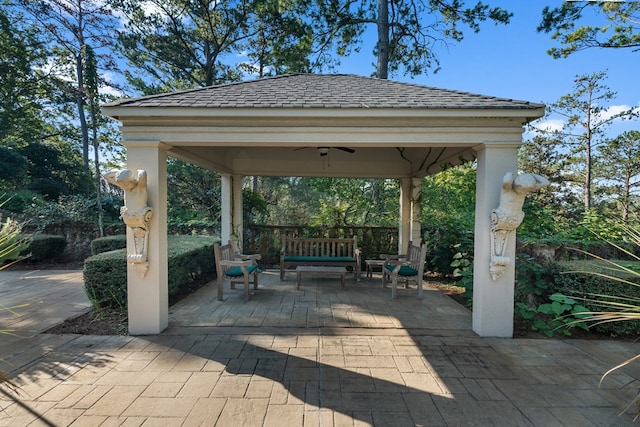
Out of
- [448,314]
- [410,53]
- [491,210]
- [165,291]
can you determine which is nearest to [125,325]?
[165,291]

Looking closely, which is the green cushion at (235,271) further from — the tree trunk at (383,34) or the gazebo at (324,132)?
the tree trunk at (383,34)

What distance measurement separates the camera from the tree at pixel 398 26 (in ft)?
32.1

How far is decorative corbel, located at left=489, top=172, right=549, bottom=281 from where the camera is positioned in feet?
10.7

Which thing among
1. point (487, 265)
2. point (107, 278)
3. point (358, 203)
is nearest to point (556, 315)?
point (487, 265)

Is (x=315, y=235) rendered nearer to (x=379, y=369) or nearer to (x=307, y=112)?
(x=307, y=112)

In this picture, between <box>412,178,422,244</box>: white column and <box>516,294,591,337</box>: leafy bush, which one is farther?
<box>412,178,422,244</box>: white column

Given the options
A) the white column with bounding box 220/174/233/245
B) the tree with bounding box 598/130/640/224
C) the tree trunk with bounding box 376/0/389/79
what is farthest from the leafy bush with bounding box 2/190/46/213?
the tree with bounding box 598/130/640/224

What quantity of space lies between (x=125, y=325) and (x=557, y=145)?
2064cm

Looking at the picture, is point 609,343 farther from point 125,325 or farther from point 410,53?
point 410,53

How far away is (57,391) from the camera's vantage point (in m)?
2.43

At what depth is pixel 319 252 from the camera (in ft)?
23.1

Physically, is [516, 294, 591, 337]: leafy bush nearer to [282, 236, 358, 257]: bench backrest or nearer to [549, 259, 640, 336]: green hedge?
[549, 259, 640, 336]: green hedge

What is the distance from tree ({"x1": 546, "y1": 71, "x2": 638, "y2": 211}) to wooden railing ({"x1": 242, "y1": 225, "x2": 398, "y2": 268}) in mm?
A: 12316

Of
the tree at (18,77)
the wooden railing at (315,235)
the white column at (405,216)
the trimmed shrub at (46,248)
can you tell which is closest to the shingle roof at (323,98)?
the white column at (405,216)
